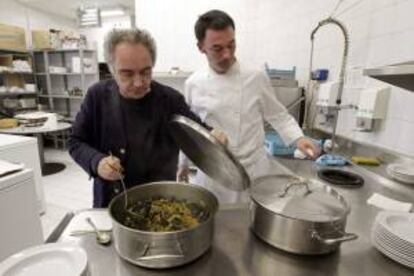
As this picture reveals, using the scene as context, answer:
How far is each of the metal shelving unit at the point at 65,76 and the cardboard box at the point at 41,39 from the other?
0.10 metres

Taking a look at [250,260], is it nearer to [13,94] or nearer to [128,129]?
[128,129]

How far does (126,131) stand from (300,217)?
0.73m

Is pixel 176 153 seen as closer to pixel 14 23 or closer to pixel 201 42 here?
pixel 201 42

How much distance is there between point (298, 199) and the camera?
0.75 m

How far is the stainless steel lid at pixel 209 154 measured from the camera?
68 cm

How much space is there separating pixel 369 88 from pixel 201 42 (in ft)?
3.51

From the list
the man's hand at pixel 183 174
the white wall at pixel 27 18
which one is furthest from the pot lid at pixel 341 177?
the white wall at pixel 27 18

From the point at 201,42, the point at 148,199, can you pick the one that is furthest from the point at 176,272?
the point at 201,42

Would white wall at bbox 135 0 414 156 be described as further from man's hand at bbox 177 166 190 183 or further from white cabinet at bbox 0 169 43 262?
white cabinet at bbox 0 169 43 262

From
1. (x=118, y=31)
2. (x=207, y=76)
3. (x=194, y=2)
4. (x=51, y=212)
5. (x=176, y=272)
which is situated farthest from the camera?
(x=194, y=2)

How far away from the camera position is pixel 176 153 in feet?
4.00

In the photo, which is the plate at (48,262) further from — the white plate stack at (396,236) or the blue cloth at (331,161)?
the blue cloth at (331,161)

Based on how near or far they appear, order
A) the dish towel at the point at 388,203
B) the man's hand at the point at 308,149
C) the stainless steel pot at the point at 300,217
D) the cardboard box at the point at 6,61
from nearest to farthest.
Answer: the stainless steel pot at the point at 300,217, the dish towel at the point at 388,203, the man's hand at the point at 308,149, the cardboard box at the point at 6,61

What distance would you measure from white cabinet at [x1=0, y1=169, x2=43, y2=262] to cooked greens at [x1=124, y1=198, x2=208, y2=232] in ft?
4.20
